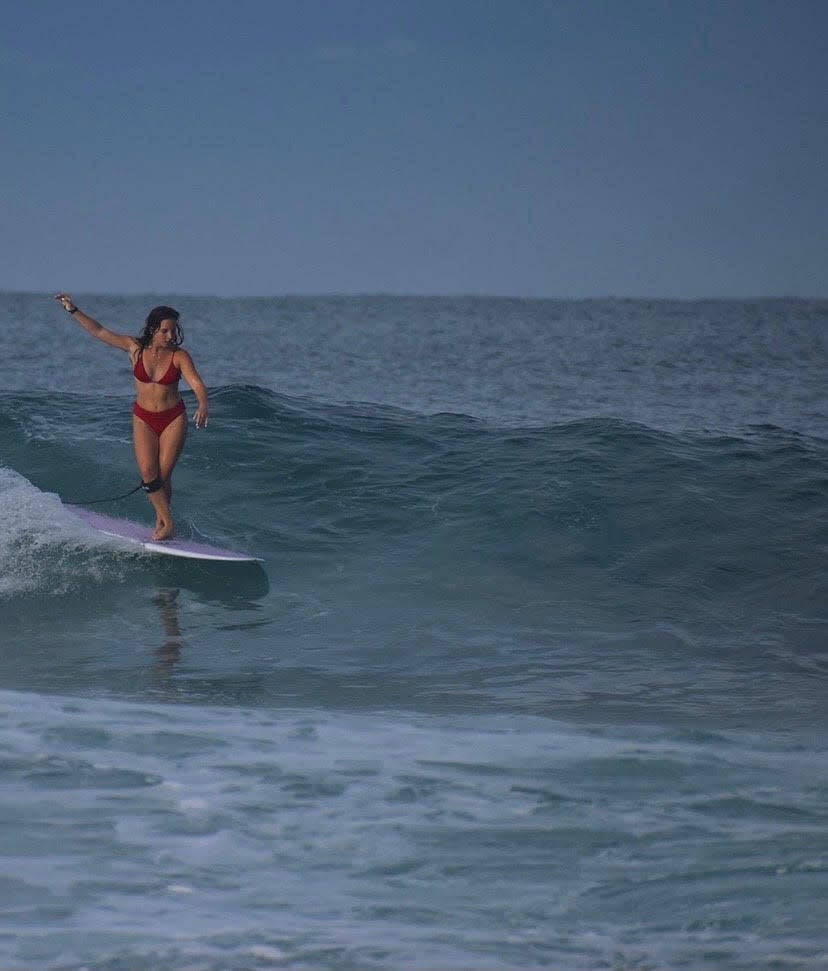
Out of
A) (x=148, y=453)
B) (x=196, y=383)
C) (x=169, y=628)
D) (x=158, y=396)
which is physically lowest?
(x=169, y=628)

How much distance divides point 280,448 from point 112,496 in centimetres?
244

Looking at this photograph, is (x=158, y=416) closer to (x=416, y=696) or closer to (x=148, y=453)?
(x=148, y=453)

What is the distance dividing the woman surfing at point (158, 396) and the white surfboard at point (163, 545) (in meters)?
0.18

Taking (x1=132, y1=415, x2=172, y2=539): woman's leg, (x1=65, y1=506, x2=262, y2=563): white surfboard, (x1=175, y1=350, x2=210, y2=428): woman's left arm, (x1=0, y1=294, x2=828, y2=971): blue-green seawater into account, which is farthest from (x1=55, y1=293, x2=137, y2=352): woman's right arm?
(x1=0, y1=294, x2=828, y2=971): blue-green seawater

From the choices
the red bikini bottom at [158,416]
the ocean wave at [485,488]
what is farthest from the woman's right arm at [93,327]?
the ocean wave at [485,488]

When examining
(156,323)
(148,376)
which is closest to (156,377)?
(148,376)

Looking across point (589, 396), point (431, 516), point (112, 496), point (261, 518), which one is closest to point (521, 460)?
point (431, 516)

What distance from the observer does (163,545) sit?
9664mm

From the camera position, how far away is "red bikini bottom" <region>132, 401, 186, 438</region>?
31.9ft

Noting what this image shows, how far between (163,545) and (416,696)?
3.40 meters

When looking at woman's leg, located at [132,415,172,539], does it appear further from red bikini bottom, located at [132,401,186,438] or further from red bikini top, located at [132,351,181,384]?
red bikini top, located at [132,351,181,384]

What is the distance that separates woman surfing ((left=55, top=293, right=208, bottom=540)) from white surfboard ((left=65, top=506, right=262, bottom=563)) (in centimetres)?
18

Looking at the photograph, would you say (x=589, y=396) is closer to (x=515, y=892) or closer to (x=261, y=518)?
(x=261, y=518)

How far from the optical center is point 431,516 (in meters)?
12.0
